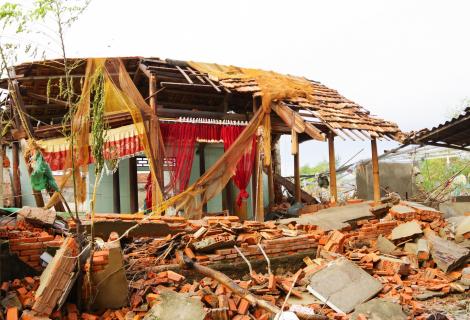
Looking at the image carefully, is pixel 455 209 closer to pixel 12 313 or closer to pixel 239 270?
pixel 239 270

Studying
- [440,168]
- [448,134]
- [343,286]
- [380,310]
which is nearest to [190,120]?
[343,286]

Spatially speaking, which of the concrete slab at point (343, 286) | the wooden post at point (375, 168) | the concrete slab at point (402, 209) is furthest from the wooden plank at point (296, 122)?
the concrete slab at point (343, 286)

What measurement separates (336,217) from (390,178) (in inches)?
386

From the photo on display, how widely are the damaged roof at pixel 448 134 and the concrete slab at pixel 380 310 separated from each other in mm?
5181

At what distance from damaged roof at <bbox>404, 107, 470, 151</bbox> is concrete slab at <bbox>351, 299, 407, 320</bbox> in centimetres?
518

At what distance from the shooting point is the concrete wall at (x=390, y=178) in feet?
57.5

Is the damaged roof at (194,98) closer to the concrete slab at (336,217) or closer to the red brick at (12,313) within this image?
the concrete slab at (336,217)

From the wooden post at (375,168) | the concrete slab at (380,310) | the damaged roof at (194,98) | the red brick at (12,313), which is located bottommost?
the concrete slab at (380,310)

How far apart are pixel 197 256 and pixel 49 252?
7.24 ft

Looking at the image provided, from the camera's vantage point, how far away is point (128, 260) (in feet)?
20.5

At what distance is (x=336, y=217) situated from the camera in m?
9.15

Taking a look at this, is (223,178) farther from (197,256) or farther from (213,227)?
(197,256)

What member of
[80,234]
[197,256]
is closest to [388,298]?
[197,256]

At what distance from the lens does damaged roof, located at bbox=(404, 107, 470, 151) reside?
30.9 feet
